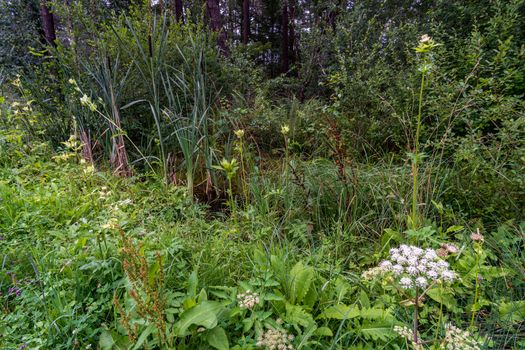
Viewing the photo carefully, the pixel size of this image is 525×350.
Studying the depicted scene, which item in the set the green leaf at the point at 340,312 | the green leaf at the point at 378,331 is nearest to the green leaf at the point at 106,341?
the green leaf at the point at 340,312

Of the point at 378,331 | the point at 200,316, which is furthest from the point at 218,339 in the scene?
the point at 378,331

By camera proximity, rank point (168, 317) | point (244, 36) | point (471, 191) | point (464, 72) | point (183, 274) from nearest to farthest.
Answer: point (168, 317) < point (183, 274) < point (471, 191) < point (464, 72) < point (244, 36)

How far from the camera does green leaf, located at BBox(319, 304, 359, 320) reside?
109 centimetres

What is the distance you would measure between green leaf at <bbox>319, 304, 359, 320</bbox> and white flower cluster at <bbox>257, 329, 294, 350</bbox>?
21cm

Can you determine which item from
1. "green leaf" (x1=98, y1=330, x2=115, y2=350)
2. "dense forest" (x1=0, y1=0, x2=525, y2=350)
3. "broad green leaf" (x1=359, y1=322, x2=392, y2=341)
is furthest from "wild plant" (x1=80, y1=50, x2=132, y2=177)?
"broad green leaf" (x1=359, y1=322, x2=392, y2=341)

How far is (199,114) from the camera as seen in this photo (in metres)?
Result: 2.71

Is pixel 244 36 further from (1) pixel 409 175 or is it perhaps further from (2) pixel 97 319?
(2) pixel 97 319

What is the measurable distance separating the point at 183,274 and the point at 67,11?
133 inches

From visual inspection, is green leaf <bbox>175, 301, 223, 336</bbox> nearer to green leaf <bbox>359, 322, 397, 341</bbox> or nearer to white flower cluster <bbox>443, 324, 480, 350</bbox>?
green leaf <bbox>359, 322, 397, 341</bbox>

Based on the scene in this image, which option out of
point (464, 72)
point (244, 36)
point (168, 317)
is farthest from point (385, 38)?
point (244, 36)

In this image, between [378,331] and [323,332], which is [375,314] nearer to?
[378,331]

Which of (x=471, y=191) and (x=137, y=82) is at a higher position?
(x=137, y=82)

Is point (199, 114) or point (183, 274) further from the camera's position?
point (199, 114)

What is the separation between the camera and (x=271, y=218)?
189 cm
